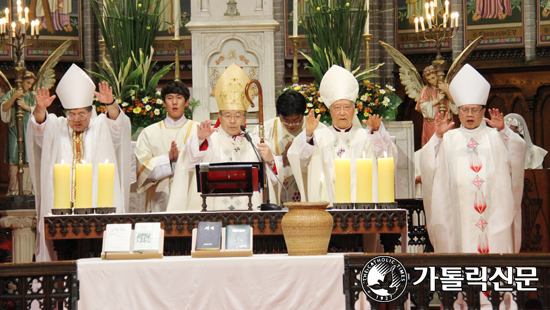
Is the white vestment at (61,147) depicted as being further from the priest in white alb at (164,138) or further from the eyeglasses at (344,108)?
the eyeglasses at (344,108)

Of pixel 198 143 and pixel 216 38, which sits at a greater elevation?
pixel 216 38

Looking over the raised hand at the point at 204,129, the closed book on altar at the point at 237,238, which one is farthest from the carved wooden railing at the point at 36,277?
the raised hand at the point at 204,129

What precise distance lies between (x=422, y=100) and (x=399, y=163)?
227 cm

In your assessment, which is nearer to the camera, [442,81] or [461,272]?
[461,272]

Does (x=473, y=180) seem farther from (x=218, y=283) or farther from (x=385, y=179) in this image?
(x=218, y=283)

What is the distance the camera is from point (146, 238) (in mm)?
3539

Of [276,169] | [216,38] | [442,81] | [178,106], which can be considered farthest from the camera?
[442,81]

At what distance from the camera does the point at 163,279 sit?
337cm

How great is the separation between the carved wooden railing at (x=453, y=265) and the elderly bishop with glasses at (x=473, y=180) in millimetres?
2083

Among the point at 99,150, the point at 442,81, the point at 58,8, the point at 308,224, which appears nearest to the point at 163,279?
the point at 308,224

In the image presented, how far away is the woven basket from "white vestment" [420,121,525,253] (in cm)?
212

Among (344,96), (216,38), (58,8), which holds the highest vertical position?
(58,8)

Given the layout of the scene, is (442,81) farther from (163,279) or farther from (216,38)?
(163,279)

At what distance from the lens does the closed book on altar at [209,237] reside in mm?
3498
